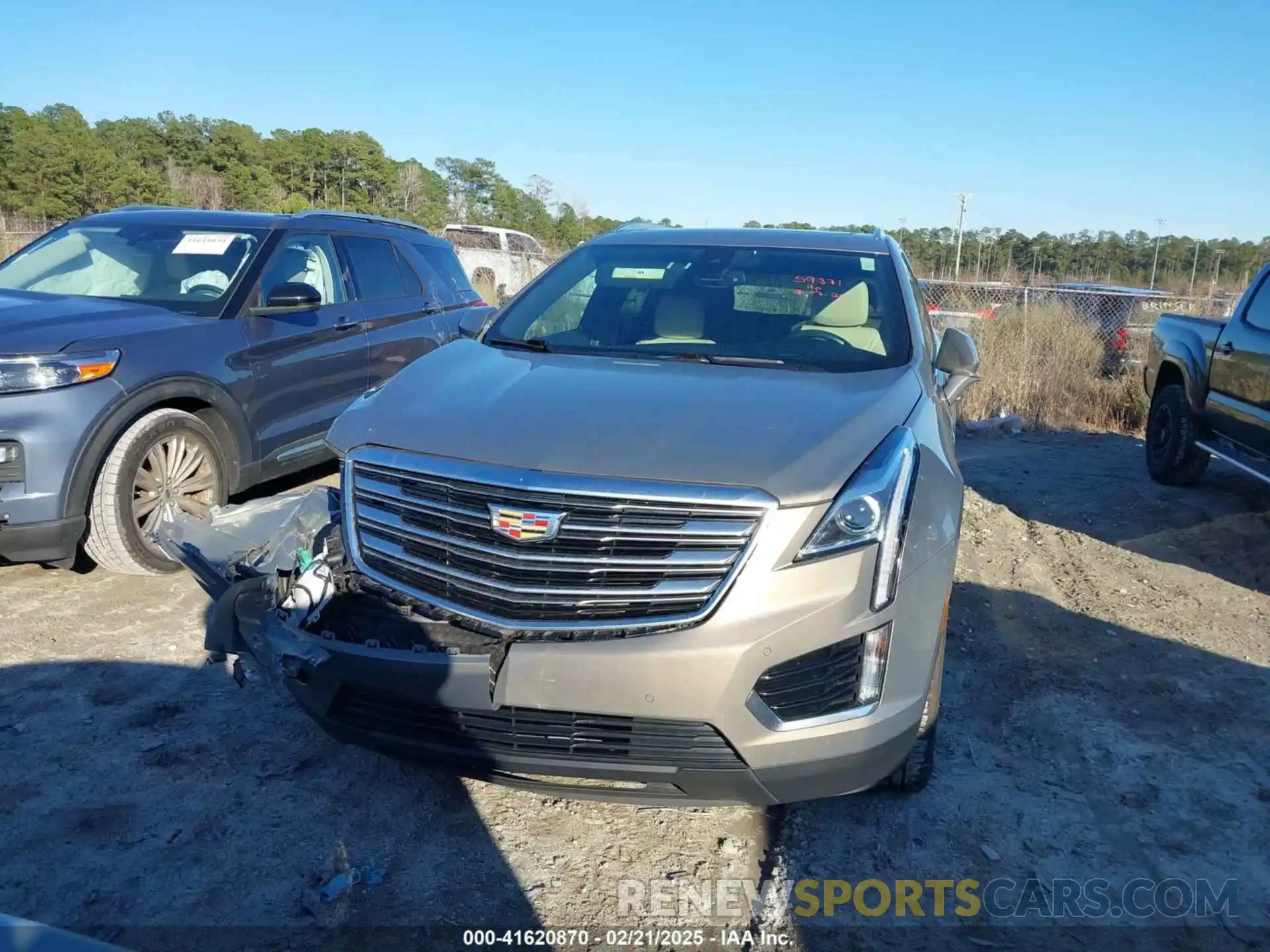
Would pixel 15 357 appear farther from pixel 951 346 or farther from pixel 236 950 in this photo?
pixel 951 346

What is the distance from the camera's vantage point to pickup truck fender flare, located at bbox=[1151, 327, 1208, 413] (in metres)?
6.96

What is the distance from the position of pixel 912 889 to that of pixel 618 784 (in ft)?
3.07

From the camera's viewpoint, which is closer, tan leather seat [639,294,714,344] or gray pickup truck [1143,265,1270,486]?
tan leather seat [639,294,714,344]

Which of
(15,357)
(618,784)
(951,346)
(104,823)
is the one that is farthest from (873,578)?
(15,357)

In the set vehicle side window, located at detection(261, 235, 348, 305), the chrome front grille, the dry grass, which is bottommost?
the dry grass

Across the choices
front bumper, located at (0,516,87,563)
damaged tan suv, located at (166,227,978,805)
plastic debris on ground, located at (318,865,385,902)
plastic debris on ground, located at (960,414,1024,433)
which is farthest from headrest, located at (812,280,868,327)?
plastic debris on ground, located at (960,414,1024,433)

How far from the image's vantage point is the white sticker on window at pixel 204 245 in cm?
540

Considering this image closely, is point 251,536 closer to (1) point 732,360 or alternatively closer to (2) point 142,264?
(1) point 732,360

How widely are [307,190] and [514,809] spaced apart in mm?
50026

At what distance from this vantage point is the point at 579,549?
240 centimetres

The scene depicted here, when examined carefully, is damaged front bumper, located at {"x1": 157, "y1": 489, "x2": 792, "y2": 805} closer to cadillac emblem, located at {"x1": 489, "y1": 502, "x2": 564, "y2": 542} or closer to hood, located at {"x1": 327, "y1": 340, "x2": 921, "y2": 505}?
cadillac emblem, located at {"x1": 489, "y1": 502, "x2": 564, "y2": 542}

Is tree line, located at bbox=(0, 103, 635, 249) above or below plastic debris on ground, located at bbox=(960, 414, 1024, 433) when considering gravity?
above

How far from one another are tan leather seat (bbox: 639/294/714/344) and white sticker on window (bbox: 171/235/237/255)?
9.96 ft

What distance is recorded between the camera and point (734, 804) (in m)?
2.45
